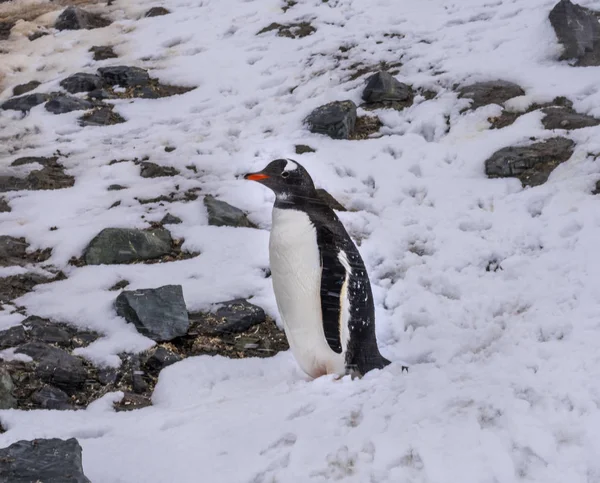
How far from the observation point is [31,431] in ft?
11.0

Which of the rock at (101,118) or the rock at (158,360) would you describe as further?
the rock at (101,118)

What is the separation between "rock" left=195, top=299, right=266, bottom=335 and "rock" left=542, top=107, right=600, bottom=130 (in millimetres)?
3262

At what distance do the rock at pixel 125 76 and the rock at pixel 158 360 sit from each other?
531 centimetres

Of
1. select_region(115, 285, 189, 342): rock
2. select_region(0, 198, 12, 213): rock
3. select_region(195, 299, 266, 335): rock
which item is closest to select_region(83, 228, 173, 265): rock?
select_region(115, 285, 189, 342): rock

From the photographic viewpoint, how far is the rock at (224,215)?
19.4 ft

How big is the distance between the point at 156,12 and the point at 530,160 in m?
6.88

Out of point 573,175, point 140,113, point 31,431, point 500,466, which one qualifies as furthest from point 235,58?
point 500,466

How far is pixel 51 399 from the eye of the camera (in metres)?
3.85

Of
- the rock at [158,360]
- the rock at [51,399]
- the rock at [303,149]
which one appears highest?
the rock at [51,399]

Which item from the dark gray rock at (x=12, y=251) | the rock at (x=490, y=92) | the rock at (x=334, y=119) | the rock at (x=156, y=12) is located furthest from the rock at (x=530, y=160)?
the rock at (x=156, y=12)

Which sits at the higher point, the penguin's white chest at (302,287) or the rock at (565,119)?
the penguin's white chest at (302,287)

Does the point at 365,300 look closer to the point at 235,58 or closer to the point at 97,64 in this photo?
→ the point at 235,58

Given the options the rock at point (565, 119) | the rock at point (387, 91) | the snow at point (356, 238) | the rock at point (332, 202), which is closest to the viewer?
the snow at point (356, 238)

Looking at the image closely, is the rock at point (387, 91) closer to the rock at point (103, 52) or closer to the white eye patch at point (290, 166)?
the white eye patch at point (290, 166)
